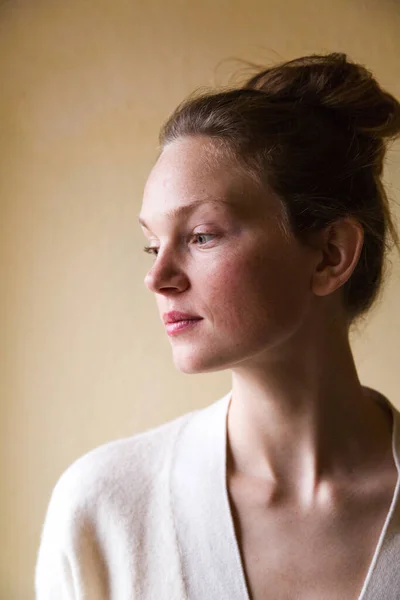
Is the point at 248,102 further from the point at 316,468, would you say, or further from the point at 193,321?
the point at 316,468

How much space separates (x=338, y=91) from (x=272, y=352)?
36 centimetres

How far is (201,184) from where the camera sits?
0.84 meters

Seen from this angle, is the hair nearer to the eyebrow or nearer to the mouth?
the eyebrow

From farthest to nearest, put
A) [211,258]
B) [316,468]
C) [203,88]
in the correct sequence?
[203,88] → [316,468] → [211,258]

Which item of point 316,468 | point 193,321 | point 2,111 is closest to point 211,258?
point 193,321

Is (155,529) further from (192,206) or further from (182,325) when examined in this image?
(192,206)

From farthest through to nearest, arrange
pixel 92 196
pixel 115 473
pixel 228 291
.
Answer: pixel 92 196, pixel 115 473, pixel 228 291

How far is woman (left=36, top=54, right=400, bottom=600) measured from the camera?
2.74 feet

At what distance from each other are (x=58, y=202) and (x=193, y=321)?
0.61 meters

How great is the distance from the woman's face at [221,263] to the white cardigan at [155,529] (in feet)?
0.62

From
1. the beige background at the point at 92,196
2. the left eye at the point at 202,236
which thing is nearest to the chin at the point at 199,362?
the left eye at the point at 202,236

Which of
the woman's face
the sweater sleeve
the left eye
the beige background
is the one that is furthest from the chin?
the beige background

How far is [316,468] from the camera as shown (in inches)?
36.7

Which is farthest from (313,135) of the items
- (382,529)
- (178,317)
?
(382,529)
